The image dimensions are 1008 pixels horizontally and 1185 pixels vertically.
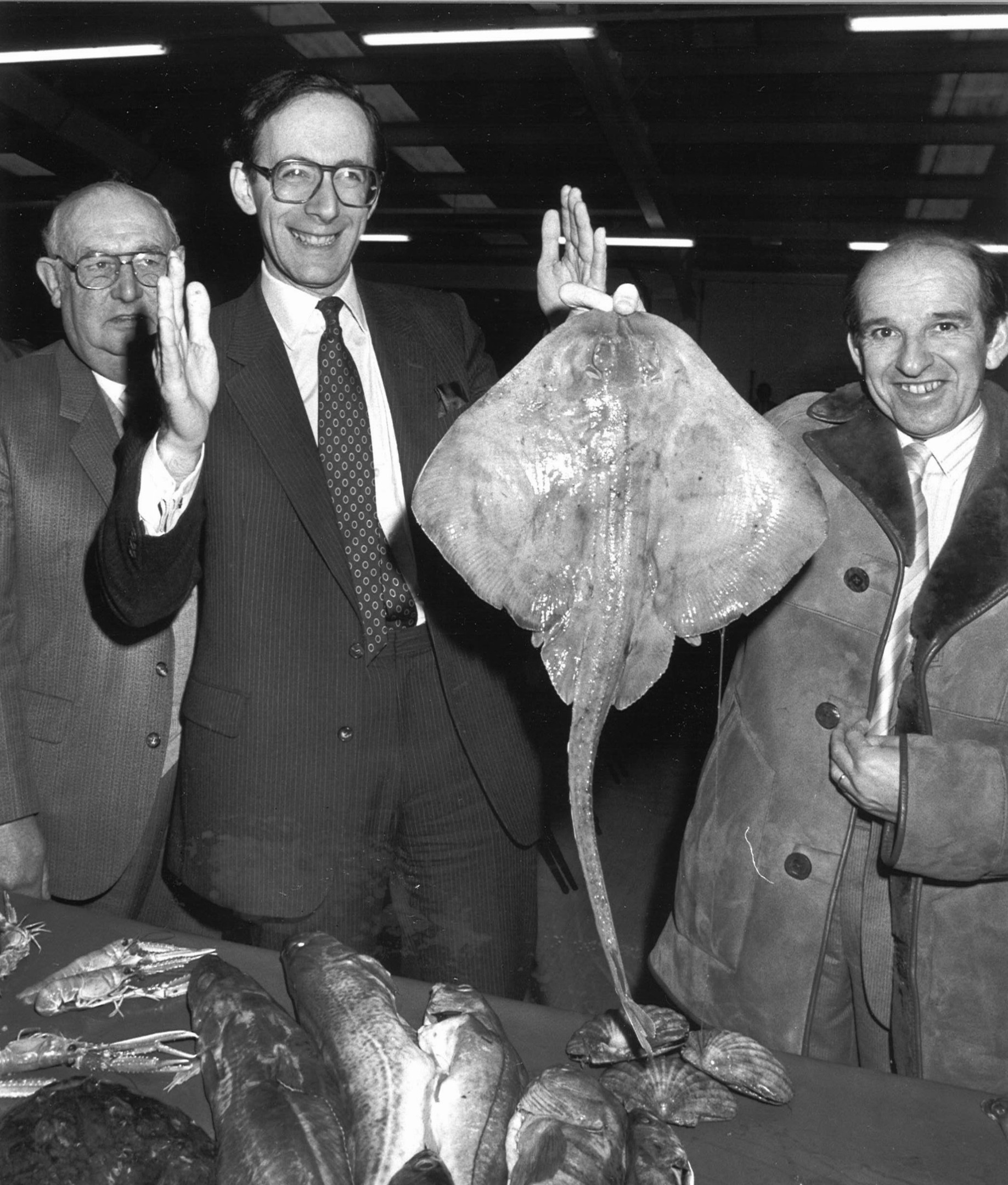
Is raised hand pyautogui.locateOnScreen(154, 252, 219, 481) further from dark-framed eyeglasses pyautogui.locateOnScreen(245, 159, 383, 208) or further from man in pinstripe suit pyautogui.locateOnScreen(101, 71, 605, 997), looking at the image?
dark-framed eyeglasses pyautogui.locateOnScreen(245, 159, 383, 208)

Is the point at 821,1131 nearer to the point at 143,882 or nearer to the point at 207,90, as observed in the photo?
the point at 143,882

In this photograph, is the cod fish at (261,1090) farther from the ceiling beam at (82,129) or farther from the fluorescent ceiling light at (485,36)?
the ceiling beam at (82,129)

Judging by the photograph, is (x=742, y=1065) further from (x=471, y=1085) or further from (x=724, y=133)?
(x=724, y=133)

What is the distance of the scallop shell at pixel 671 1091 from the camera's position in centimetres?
136

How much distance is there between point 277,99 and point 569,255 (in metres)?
0.81

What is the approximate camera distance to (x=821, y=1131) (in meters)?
1.36

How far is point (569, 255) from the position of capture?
1.71 meters

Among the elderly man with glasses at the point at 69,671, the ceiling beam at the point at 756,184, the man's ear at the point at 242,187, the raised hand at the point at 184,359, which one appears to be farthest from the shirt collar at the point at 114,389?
the ceiling beam at the point at 756,184

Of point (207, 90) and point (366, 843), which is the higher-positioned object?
point (207, 90)

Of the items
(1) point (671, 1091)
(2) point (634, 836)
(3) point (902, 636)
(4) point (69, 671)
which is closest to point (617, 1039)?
(1) point (671, 1091)

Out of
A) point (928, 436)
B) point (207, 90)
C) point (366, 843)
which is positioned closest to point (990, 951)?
point (928, 436)

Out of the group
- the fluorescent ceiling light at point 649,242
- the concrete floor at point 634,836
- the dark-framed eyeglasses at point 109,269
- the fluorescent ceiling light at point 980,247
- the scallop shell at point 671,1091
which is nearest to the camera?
the scallop shell at point 671,1091

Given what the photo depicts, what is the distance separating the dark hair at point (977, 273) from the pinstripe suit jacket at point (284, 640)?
2.73 ft

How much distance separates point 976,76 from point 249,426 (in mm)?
1843
